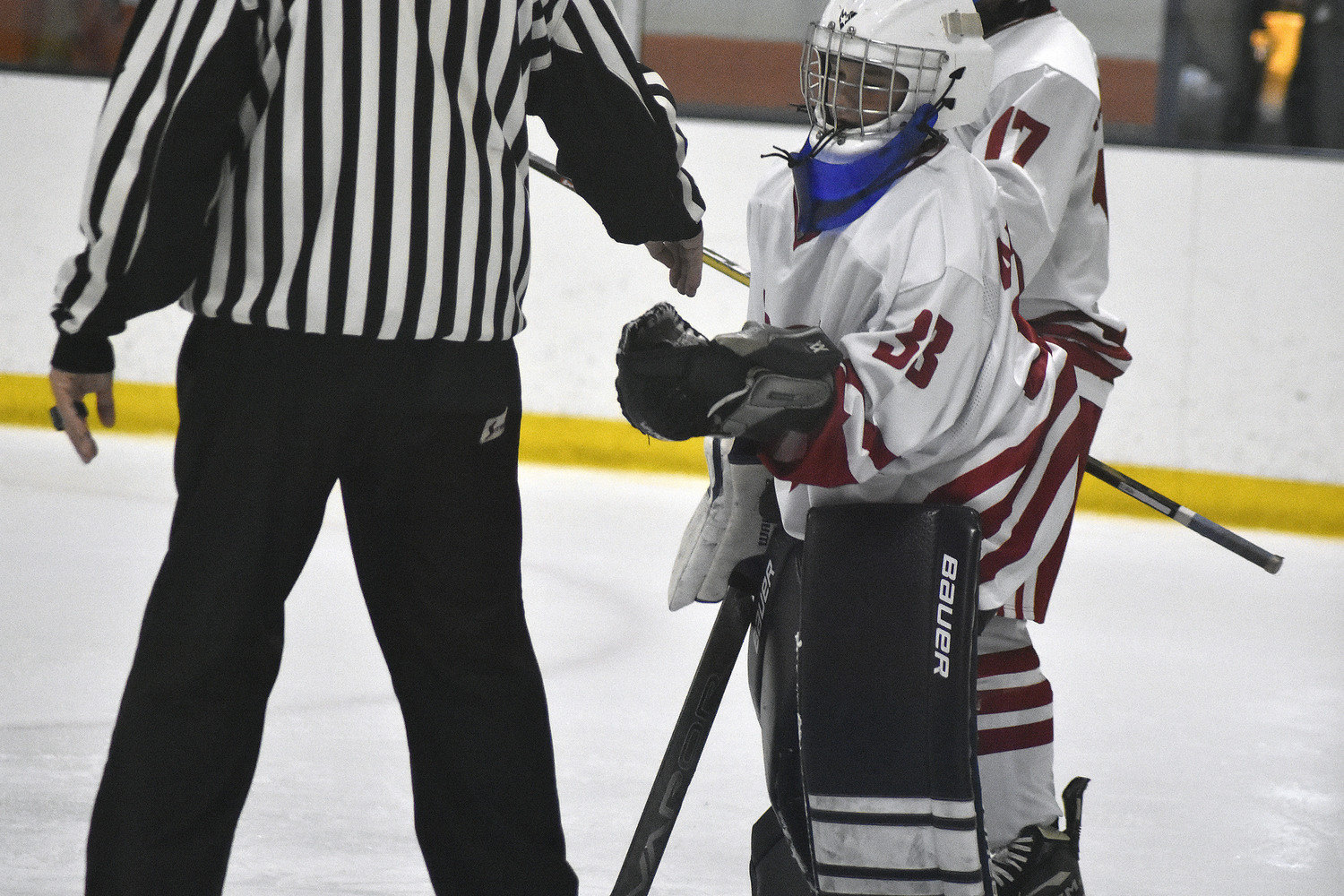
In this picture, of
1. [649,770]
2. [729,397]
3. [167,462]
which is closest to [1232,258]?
[649,770]

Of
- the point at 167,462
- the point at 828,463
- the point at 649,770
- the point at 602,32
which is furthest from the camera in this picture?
the point at 167,462

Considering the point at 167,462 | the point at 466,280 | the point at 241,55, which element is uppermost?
the point at 241,55

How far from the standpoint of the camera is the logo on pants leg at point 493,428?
1.39 metres

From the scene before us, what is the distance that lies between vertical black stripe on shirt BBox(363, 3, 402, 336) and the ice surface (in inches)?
31.6

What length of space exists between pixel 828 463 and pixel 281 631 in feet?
1.56

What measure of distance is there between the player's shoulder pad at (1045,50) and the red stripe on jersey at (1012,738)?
0.65 m

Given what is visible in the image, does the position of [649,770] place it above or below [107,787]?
below

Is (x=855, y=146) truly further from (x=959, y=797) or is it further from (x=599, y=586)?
(x=599, y=586)

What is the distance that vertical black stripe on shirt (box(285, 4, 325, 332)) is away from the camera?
1.25 m

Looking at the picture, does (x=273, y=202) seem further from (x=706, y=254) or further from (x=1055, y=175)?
(x=1055, y=175)

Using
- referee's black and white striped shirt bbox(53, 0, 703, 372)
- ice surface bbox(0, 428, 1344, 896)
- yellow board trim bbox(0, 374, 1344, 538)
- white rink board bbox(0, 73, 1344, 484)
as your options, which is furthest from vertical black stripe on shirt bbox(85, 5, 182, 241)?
yellow board trim bbox(0, 374, 1344, 538)

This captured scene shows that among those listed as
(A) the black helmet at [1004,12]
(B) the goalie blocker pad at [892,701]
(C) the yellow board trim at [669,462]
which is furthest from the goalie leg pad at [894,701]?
(C) the yellow board trim at [669,462]

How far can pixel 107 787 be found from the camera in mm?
1313

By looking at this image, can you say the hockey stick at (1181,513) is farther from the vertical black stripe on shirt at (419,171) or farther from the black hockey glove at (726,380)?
the vertical black stripe on shirt at (419,171)
